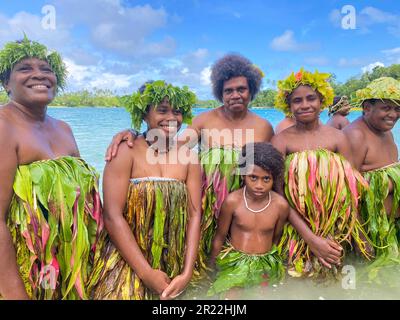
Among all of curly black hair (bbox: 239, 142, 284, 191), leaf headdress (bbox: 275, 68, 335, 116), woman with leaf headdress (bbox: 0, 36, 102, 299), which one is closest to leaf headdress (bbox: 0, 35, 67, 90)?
woman with leaf headdress (bbox: 0, 36, 102, 299)

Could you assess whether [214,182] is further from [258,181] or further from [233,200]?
[258,181]

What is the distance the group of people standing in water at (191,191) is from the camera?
6.95 feet

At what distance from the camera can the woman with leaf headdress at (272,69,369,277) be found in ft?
8.79

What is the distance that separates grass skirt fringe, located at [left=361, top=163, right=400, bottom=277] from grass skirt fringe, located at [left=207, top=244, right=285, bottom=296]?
31.0 inches

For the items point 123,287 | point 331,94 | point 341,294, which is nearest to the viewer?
point 123,287

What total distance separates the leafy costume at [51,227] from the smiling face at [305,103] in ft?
5.08

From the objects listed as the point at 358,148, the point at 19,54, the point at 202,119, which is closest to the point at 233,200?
the point at 202,119

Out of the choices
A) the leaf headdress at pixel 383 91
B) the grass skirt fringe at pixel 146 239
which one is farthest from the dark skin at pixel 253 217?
the leaf headdress at pixel 383 91

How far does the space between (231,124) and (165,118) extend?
0.68m

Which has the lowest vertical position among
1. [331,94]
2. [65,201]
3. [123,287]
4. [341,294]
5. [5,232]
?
[341,294]
